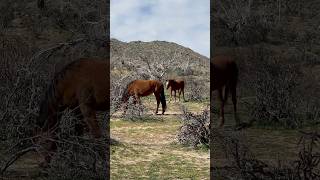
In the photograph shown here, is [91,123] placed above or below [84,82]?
below

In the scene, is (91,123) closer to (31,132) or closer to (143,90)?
(31,132)

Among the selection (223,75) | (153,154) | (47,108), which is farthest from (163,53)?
(47,108)

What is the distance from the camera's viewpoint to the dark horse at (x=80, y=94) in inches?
287

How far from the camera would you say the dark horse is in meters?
7.30

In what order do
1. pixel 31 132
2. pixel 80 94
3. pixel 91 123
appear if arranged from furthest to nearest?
pixel 80 94 < pixel 91 123 < pixel 31 132

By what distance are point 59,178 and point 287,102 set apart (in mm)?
6767

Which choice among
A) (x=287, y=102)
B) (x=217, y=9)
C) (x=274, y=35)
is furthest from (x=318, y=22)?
(x=287, y=102)

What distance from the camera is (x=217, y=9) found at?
3334cm

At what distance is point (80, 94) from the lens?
7961mm

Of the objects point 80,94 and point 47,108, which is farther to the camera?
point 80,94

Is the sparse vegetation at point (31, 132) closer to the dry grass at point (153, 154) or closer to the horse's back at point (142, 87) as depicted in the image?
the dry grass at point (153, 154)

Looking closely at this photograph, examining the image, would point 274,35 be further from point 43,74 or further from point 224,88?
point 43,74

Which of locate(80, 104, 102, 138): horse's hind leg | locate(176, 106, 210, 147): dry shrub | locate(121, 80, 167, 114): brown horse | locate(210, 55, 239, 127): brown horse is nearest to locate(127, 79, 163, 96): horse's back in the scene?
locate(121, 80, 167, 114): brown horse

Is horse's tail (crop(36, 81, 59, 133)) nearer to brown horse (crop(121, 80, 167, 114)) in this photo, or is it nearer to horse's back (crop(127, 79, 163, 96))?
brown horse (crop(121, 80, 167, 114))
